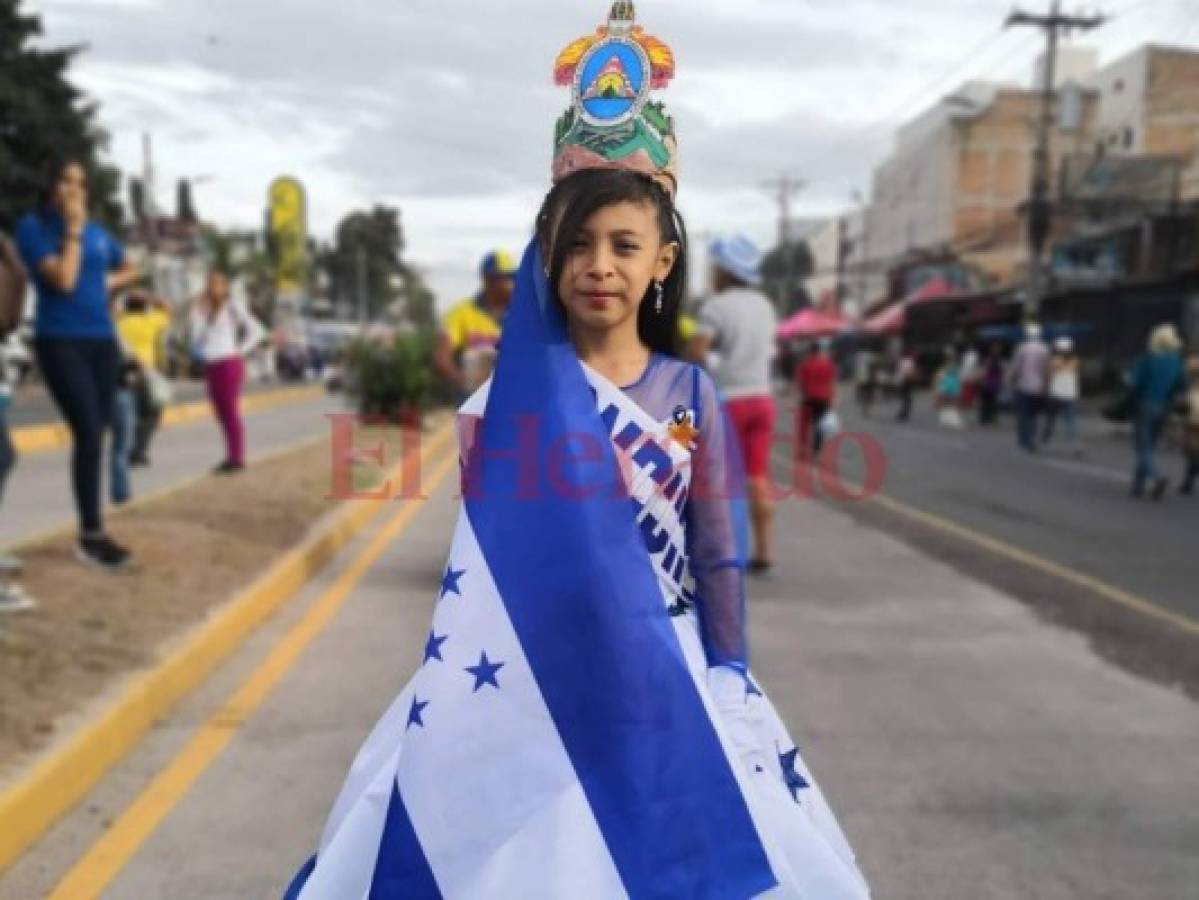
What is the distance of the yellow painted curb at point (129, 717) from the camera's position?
3.50m

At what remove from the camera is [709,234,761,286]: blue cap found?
621 centimetres

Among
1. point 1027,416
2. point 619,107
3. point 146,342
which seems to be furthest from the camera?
point 1027,416

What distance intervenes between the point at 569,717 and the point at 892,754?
286cm

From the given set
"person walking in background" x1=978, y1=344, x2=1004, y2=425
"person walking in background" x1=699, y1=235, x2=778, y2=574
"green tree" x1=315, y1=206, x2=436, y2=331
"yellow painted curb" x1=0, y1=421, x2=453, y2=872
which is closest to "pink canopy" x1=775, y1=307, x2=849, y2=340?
"person walking in background" x1=978, y1=344, x2=1004, y2=425

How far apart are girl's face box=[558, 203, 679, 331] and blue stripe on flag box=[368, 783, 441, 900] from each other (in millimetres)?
827

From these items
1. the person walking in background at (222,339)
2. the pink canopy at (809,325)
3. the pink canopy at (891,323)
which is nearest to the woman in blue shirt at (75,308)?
the person walking in background at (222,339)

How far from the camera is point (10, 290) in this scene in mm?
5195

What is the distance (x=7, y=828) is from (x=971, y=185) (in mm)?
65250

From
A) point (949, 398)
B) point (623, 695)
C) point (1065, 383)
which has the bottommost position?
point (949, 398)

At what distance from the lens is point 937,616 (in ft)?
22.2

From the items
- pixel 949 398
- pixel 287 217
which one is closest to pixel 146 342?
pixel 287 217

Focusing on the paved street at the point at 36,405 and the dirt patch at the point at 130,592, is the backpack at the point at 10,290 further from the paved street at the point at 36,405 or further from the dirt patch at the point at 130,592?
the paved street at the point at 36,405

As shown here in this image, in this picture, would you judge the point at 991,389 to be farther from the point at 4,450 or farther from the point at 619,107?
the point at 619,107

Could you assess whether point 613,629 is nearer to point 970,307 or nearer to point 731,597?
point 731,597
